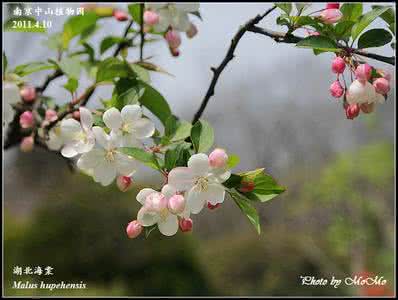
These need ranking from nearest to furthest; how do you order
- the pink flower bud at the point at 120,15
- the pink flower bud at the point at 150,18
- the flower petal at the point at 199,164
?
the flower petal at the point at 199,164 → the pink flower bud at the point at 150,18 → the pink flower bud at the point at 120,15

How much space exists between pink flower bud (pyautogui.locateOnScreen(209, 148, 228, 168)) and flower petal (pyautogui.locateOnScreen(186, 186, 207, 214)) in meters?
0.04

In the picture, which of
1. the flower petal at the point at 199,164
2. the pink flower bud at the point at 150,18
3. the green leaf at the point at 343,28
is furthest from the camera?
the pink flower bud at the point at 150,18

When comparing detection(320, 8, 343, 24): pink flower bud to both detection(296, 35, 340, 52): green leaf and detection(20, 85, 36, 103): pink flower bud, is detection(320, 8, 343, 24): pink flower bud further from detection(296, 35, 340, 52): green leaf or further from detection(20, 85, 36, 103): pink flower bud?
detection(20, 85, 36, 103): pink flower bud

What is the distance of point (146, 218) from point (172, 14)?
42 centimetres

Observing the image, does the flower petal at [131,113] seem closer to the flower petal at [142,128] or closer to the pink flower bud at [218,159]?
the flower petal at [142,128]

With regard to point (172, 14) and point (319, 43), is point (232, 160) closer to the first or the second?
point (319, 43)

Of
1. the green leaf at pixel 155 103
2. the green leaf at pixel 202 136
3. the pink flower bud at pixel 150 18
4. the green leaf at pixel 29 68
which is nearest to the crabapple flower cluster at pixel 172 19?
the pink flower bud at pixel 150 18

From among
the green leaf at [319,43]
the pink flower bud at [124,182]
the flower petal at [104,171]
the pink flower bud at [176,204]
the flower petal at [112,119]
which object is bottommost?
the pink flower bud at [124,182]

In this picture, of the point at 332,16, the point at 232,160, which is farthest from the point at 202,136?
the point at 332,16

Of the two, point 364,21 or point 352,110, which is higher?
point 364,21

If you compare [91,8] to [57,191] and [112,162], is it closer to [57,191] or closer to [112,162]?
[112,162]

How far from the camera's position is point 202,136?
0.71m

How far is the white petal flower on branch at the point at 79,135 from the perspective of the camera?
796mm

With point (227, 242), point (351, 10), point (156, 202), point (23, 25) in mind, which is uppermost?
point (351, 10)
